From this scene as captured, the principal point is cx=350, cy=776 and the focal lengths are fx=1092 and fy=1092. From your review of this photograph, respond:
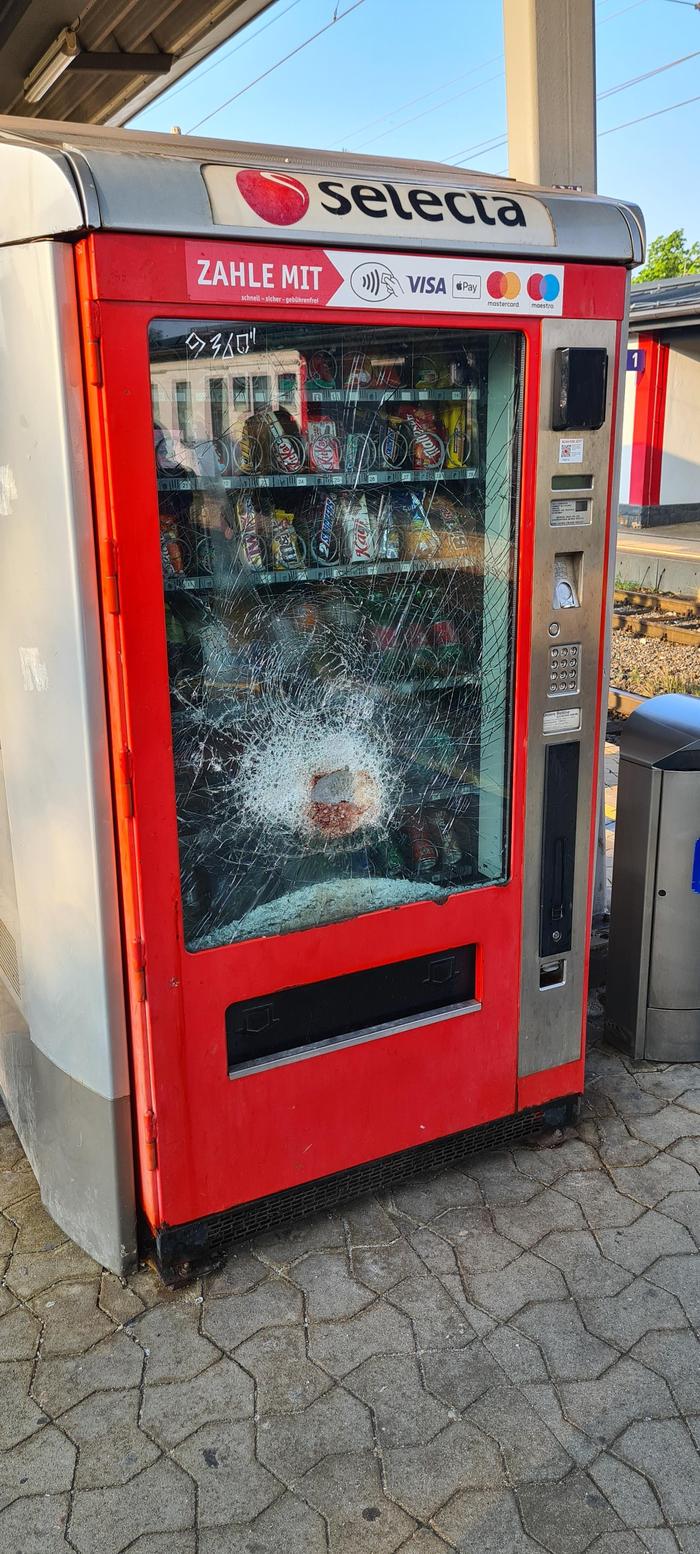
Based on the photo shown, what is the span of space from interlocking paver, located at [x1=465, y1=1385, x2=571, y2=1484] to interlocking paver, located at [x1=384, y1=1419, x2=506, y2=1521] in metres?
0.03

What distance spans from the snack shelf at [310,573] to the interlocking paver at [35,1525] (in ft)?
6.16

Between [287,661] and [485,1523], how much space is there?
187 centimetres

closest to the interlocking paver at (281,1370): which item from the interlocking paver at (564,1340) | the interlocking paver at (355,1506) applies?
the interlocking paver at (355,1506)

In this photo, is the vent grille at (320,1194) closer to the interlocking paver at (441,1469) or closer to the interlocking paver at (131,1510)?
the interlocking paver at (131,1510)

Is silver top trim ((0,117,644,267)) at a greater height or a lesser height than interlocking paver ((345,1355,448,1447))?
greater

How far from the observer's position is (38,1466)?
7.25 feet

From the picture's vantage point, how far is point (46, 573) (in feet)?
7.72

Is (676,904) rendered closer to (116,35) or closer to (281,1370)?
(281,1370)

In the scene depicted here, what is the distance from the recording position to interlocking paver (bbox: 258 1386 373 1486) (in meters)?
2.21

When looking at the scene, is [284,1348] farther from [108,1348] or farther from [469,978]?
[469,978]

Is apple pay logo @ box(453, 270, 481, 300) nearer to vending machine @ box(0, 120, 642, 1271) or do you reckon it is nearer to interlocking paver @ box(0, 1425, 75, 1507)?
vending machine @ box(0, 120, 642, 1271)

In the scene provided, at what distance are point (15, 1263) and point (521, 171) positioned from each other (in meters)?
3.40

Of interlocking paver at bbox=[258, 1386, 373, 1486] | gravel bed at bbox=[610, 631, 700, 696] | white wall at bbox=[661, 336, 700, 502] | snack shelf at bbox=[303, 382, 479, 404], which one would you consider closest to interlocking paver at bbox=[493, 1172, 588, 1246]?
interlocking paver at bbox=[258, 1386, 373, 1486]

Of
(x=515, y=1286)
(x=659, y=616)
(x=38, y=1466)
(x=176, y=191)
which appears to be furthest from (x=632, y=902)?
(x=659, y=616)
